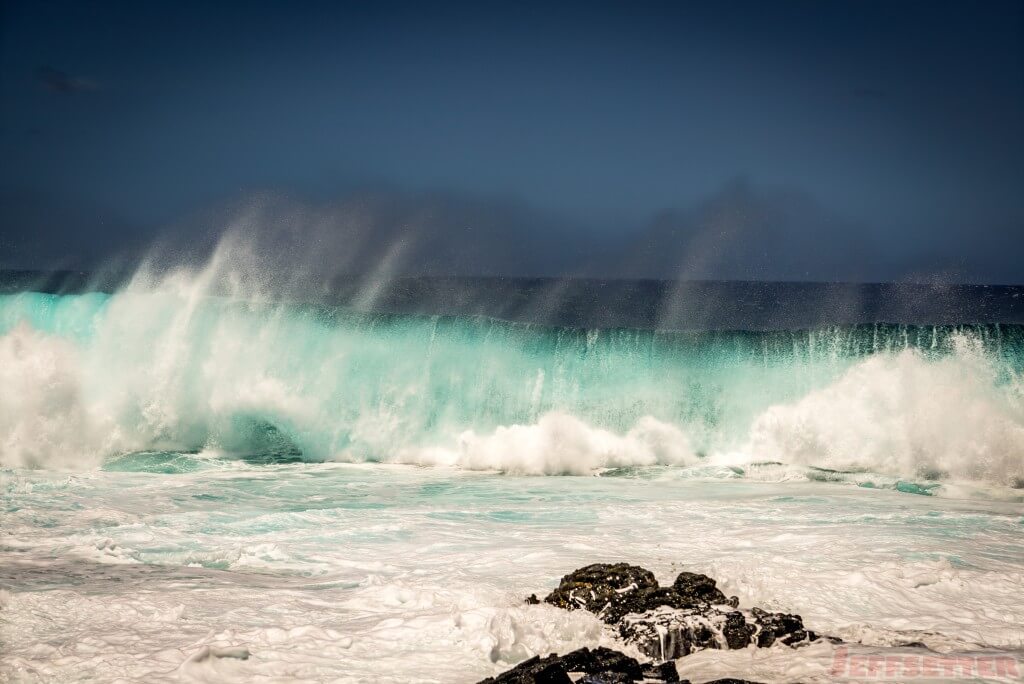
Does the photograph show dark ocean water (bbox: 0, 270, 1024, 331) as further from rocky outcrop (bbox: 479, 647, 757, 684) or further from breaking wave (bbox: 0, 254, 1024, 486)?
rocky outcrop (bbox: 479, 647, 757, 684)

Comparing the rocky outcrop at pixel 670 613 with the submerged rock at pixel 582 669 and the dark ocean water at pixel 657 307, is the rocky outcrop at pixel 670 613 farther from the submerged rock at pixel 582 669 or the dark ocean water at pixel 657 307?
the dark ocean water at pixel 657 307

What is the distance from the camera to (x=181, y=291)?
2047 cm

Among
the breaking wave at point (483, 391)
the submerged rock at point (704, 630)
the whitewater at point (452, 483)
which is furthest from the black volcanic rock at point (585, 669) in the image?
the breaking wave at point (483, 391)

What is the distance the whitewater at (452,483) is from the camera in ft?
22.2

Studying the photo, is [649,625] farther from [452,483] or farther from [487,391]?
[487,391]

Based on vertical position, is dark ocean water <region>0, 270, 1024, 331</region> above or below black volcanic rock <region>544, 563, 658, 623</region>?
above

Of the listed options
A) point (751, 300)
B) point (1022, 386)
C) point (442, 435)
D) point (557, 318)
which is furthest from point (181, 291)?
point (751, 300)

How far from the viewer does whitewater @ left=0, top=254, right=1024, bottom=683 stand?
6.75m

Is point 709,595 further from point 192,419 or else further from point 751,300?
point 751,300

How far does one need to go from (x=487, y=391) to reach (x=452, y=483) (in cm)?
457

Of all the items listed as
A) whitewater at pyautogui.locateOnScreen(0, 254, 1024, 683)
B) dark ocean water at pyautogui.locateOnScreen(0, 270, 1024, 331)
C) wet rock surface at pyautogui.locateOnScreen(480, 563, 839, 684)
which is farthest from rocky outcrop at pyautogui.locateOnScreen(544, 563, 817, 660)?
dark ocean water at pyautogui.locateOnScreen(0, 270, 1024, 331)

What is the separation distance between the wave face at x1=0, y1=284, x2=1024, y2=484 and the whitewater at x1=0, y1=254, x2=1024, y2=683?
6cm

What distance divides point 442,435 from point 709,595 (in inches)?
467

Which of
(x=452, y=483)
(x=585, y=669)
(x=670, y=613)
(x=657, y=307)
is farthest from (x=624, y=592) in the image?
(x=657, y=307)
